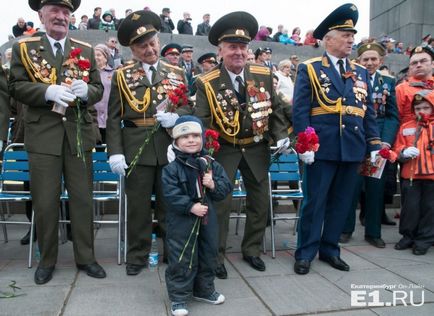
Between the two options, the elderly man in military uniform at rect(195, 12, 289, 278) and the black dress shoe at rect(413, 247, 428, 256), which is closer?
the elderly man in military uniform at rect(195, 12, 289, 278)

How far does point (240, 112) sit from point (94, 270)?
1963mm

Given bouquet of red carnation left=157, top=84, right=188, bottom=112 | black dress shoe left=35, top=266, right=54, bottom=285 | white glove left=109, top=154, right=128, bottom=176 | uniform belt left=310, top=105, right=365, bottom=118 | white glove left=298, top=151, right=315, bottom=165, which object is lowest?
black dress shoe left=35, top=266, right=54, bottom=285

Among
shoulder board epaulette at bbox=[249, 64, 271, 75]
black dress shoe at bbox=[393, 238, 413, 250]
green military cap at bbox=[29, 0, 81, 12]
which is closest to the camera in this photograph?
green military cap at bbox=[29, 0, 81, 12]

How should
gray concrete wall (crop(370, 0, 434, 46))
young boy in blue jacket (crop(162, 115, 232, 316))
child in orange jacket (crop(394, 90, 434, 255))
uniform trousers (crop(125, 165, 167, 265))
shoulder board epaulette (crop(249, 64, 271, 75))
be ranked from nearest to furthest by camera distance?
young boy in blue jacket (crop(162, 115, 232, 316)) → uniform trousers (crop(125, 165, 167, 265)) → shoulder board epaulette (crop(249, 64, 271, 75)) → child in orange jacket (crop(394, 90, 434, 255)) → gray concrete wall (crop(370, 0, 434, 46))

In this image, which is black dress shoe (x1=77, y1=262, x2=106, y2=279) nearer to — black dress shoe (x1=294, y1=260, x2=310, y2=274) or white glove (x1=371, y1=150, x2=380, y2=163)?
black dress shoe (x1=294, y1=260, x2=310, y2=274)

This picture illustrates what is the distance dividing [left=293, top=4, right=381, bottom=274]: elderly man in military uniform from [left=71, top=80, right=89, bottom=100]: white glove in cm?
192

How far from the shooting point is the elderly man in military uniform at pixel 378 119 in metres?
5.03

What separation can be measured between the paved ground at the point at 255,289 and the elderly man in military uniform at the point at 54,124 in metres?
0.30

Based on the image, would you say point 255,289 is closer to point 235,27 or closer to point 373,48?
point 235,27

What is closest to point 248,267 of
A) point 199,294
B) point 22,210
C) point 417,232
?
point 199,294

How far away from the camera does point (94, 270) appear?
4000 millimetres

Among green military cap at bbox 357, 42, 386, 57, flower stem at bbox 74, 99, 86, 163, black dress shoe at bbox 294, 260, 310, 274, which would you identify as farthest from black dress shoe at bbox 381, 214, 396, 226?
flower stem at bbox 74, 99, 86, 163

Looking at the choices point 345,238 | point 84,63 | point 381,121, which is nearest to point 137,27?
point 84,63

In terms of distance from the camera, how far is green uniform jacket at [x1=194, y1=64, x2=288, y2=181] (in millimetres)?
4051
